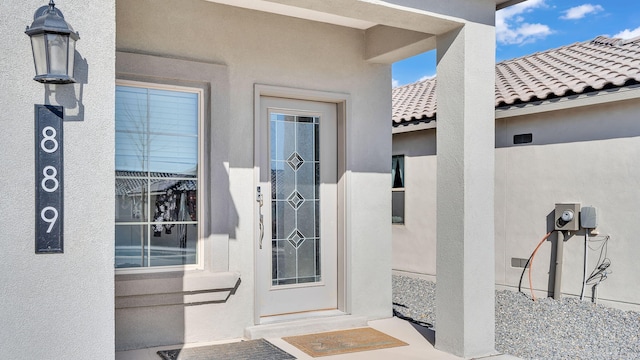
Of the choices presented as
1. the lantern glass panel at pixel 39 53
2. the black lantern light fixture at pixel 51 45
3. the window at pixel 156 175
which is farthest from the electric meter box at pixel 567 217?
the lantern glass panel at pixel 39 53

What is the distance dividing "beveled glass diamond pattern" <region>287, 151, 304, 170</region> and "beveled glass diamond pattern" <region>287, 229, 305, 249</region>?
73 cm

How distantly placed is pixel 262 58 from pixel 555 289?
5515 mm

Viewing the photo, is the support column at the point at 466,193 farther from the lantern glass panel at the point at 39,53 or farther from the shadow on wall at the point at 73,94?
the lantern glass panel at the point at 39,53

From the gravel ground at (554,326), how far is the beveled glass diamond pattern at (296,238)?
1748 mm

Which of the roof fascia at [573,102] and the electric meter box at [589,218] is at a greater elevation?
the roof fascia at [573,102]

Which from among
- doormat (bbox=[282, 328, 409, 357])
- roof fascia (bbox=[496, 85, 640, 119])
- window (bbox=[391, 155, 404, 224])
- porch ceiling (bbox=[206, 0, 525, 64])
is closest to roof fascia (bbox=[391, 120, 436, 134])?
window (bbox=[391, 155, 404, 224])

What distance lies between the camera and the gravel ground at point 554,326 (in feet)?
18.8

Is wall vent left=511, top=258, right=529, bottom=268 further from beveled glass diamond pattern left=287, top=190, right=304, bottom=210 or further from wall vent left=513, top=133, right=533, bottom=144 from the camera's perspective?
beveled glass diamond pattern left=287, top=190, right=304, bottom=210

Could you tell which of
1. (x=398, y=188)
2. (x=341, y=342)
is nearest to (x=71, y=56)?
(x=341, y=342)

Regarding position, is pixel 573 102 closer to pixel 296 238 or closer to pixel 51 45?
pixel 296 238

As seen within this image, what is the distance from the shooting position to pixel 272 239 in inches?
242

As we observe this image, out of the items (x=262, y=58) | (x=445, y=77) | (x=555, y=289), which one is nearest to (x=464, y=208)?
(x=445, y=77)

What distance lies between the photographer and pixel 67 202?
11.0ft

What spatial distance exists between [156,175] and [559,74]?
699 centimetres
